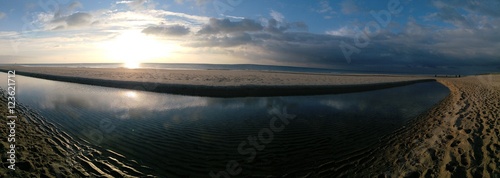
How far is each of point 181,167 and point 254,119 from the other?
8.83m

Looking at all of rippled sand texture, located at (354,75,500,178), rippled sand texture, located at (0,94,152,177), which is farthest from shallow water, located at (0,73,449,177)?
rippled sand texture, located at (354,75,500,178)

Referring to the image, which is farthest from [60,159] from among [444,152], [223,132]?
[444,152]

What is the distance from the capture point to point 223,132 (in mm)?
13758

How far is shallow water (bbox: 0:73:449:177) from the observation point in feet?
31.5

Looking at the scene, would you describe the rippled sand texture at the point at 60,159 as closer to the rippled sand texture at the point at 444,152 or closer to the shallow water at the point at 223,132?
the shallow water at the point at 223,132

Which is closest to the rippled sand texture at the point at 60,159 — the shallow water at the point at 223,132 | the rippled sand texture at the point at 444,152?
the shallow water at the point at 223,132

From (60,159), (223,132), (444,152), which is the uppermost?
(444,152)

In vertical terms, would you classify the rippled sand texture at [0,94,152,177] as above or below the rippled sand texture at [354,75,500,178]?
below

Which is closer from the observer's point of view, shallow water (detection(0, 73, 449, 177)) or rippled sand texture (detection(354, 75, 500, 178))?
rippled sand texture (detection(354, 75, 500, 178))

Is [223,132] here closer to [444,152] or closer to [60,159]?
[60,159]

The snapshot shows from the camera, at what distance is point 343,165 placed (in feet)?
30.3

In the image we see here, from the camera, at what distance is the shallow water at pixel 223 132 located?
9.60 meters

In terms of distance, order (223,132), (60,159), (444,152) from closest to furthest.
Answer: (60,159), (444,152), (223,132)

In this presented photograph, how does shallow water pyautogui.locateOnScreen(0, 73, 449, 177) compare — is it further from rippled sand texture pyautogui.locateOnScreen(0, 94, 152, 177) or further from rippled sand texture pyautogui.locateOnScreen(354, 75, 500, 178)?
rippled sand texture pyautogui.locateOnScreen(354, 75, 500, 178)
